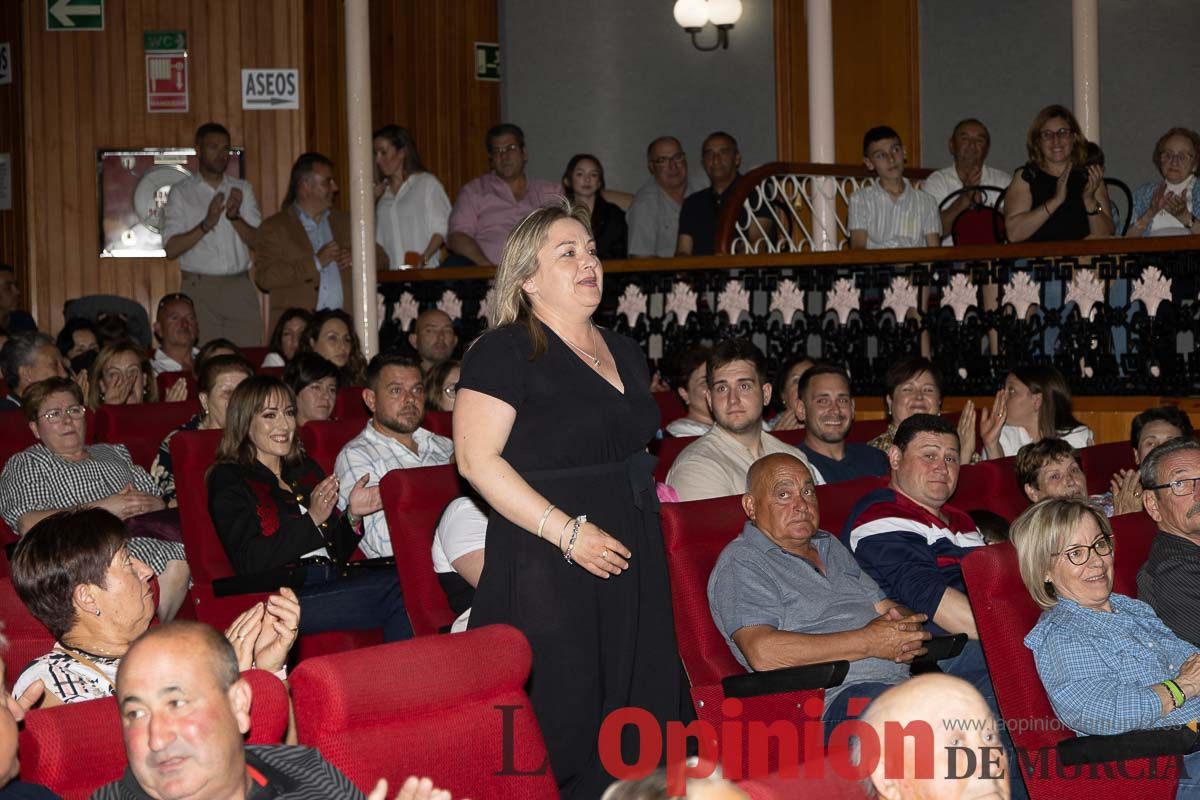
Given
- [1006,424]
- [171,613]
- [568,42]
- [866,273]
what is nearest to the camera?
[171,613]

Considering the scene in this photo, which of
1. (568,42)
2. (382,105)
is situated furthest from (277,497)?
(568,42)

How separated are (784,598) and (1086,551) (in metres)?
0.71

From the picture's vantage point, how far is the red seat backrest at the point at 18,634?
297 centimetres

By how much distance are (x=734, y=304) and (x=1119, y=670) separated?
4.01 m

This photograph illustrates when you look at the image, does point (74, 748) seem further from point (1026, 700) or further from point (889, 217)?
point (889, 217)

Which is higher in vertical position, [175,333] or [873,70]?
[873,70]

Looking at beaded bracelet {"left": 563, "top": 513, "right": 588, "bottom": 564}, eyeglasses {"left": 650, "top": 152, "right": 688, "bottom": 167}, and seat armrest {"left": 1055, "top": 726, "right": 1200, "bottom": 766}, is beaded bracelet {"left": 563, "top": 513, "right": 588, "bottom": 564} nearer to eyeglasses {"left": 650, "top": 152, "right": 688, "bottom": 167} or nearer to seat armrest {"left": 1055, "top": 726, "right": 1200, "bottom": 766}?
seat armrest {"left": 1055, "top": 726, "right": 1200, "bottom": 766}

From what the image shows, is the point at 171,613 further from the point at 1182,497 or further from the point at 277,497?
the point at 1182,497

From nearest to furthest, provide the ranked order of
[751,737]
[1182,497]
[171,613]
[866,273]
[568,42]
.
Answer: [751,737]
[1182,497]
[171,613]
[866,273]
[568,42]

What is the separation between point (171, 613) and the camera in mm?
4207

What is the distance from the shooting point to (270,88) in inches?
372

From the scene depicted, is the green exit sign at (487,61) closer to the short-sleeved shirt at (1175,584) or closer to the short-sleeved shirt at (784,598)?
the short-sleeved shirt at (784,598)

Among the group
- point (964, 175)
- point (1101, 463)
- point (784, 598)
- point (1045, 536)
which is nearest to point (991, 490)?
point (1101, 463)

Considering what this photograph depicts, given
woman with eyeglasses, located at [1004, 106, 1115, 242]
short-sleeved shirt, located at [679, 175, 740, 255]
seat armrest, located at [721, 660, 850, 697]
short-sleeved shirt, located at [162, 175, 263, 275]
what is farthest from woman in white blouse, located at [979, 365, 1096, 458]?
short-sleeved shirt, located at [162, 175, 263, 275]
